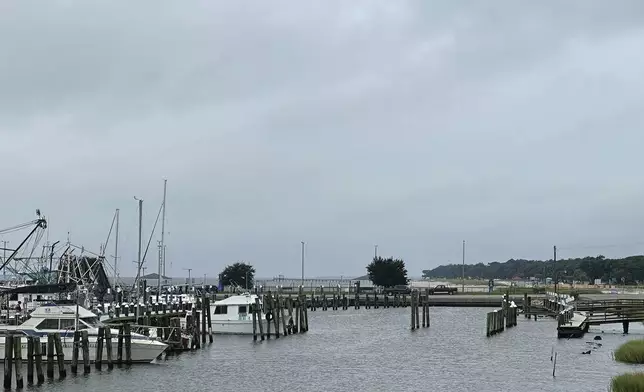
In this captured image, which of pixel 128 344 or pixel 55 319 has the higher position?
pixel 55 319

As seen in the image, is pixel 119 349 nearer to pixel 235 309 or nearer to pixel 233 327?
pixel 233 327

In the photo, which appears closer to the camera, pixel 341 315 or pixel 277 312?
pixel 277 312

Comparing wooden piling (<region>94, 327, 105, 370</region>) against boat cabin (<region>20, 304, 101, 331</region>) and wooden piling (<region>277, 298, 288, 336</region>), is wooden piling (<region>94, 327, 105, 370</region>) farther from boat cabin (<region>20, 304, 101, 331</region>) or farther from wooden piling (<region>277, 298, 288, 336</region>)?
wooden piling (<region>277, 298, 288, 336</region>)

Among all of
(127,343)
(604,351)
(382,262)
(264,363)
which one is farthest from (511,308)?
(382,262)

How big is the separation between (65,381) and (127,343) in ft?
17.6

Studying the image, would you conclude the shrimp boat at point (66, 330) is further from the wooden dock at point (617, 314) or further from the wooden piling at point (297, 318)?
the wooden dock at point (617, 314)

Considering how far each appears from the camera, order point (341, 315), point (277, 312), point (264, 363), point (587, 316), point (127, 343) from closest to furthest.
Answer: point (127, 343) < point (264, 363) < point (277, 312) < point (587, 316) < point (341, 315)

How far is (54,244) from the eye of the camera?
9738 cm

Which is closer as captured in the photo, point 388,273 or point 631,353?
point 631,353

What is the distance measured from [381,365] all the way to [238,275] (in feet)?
343

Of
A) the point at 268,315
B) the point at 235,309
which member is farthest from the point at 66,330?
the point at 235,309

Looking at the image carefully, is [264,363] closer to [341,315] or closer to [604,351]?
[604,351]

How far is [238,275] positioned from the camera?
157250mm

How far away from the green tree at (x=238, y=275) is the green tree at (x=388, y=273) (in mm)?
22370
